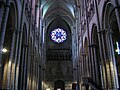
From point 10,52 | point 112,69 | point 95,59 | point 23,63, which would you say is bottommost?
point 112,69

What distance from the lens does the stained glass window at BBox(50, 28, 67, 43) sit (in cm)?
4056

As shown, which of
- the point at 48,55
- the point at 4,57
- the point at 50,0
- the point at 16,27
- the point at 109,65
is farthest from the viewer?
the point at 48,55

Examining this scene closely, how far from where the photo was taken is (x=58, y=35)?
134 ft

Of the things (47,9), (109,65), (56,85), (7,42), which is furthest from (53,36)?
(109,65)

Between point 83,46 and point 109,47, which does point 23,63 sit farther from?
point 83,46

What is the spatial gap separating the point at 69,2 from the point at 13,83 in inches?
928

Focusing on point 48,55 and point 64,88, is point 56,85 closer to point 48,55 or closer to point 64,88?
point 64,88

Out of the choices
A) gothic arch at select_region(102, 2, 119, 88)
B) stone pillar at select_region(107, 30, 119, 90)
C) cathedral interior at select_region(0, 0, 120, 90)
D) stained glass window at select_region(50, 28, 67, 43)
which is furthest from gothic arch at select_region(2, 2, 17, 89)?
stained glass window at select_region(50, 28, 67, 43)

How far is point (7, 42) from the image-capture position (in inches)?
680

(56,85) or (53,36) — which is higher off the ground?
(53,36)

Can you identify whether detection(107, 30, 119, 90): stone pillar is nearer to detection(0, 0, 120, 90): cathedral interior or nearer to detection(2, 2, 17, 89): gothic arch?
detection(0, 0, 120, 90): cathedral interior

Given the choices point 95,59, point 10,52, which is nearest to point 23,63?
point 10,52

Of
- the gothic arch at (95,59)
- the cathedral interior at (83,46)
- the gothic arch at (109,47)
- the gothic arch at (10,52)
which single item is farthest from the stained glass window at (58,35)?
the gothic arch at (109,47)

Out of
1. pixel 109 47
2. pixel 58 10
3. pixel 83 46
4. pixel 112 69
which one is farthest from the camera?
pixel 58 10
